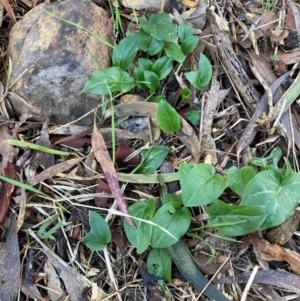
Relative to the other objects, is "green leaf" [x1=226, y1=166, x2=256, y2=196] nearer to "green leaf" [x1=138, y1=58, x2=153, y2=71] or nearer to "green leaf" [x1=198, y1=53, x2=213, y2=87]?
"green leaf" [x1=198, y1=53, x2=213, y2=87]

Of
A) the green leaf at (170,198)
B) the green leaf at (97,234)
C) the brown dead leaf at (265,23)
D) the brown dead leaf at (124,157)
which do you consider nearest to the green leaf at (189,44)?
the brown dead leaf at (265,23)

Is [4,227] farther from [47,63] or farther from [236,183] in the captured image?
[236,183]

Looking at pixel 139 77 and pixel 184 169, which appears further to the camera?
pixel 139 77

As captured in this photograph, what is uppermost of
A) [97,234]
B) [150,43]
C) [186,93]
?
[150,43]

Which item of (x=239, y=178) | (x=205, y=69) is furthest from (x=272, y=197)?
(x=205, y=69)

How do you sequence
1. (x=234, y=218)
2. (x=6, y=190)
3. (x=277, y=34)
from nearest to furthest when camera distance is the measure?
(x=234, y=218) < (x=6, y=190) < (x=277, y=34)

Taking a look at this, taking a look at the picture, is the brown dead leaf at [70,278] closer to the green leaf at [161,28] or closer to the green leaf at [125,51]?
the green leaf at [125,51]

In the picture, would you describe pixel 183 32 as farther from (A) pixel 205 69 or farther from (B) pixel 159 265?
(B) pixel 159 265
